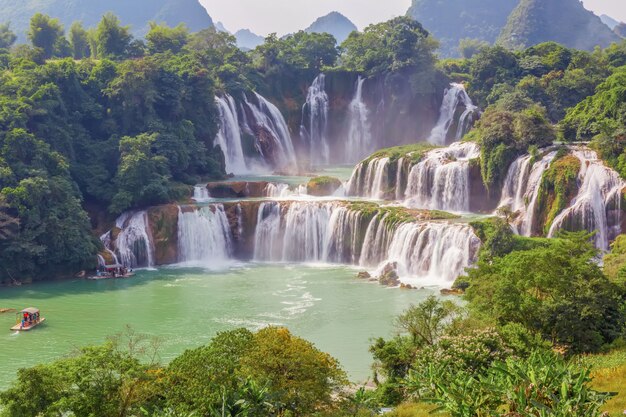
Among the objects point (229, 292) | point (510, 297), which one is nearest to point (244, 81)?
point (229, 292)

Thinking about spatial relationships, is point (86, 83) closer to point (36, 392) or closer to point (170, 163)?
point (170, 163)

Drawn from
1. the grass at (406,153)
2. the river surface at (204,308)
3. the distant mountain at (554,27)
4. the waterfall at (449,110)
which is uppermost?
the distant mountain at (554,27)

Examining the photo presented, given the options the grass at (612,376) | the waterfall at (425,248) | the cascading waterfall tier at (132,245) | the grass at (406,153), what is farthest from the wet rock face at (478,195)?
the grass at (612,376)

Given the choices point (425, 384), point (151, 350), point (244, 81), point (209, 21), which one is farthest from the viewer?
point (209, 21)

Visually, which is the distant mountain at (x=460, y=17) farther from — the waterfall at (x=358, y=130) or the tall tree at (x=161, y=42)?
the tall tree at (x=161, y=42)

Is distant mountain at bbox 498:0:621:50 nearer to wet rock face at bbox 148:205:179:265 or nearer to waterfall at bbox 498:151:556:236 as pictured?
waterfall at bbox 498:151:556:236

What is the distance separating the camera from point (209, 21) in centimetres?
14162

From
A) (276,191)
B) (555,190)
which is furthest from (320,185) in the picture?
(555,190)

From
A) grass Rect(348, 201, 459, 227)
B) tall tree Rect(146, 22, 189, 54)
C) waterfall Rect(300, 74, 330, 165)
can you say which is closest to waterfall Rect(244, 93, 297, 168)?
waterfall Rect(300, 74, 330, 165)

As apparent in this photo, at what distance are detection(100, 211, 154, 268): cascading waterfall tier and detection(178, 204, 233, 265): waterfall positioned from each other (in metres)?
1.62

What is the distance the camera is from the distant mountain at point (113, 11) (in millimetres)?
130750

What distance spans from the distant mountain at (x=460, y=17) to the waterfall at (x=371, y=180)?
355 ft

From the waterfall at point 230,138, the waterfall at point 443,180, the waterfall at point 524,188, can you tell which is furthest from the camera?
the waterfall at point 230,138

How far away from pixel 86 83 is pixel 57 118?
199 inches
